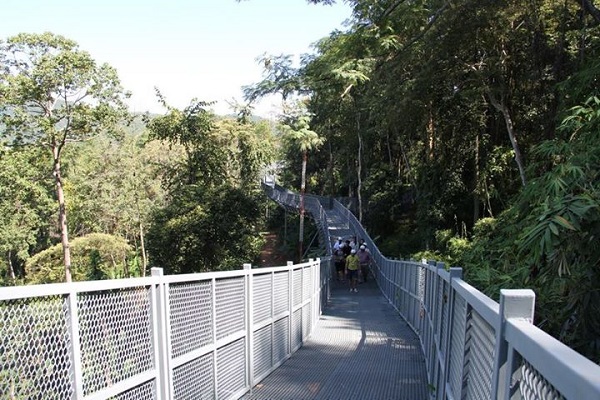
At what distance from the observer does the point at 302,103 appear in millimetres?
28078

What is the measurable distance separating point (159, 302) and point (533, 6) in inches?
457

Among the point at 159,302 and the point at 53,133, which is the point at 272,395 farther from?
the point at 53,133

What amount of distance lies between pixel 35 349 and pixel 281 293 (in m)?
4.68

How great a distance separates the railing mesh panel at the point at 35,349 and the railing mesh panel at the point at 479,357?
2.03 m

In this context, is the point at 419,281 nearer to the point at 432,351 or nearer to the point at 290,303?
the point at 290,303

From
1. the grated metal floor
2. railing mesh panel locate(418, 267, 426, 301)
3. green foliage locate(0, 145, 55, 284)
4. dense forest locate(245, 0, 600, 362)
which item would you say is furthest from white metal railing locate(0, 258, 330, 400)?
green foliage locate(0, 145, 55, 284)

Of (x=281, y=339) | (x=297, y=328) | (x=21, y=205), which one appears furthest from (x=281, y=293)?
(x=21, y=205)

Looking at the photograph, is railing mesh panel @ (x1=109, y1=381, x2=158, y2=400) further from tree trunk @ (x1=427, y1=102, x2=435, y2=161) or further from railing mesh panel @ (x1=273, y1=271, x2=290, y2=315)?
tree trunk @ (x1=427, y1=102, x2=435, y2=161)

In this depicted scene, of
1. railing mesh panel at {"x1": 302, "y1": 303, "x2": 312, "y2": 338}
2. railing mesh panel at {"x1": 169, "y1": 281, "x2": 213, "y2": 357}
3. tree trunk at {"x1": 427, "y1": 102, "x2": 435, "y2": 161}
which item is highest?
tree trunk at {"x1": 427, "y1": 102, "x2": 435, "y2": 161}

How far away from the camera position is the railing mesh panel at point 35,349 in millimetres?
2225

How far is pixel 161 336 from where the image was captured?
3596mm

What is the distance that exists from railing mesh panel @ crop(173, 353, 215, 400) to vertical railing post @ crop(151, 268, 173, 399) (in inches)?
7.8

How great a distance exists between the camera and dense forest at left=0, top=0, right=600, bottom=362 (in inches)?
199

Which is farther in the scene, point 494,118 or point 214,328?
A: point 494,118
